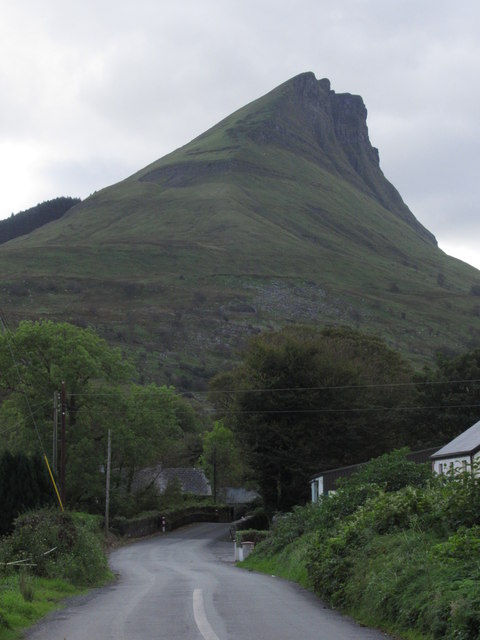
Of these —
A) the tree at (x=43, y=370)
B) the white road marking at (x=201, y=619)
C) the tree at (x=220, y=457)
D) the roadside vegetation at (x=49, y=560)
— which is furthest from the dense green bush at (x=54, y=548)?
the tree at (x=220, y=457)

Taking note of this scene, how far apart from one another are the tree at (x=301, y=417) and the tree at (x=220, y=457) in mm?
25554

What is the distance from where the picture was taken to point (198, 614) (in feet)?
43.4

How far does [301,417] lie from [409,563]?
4005cm

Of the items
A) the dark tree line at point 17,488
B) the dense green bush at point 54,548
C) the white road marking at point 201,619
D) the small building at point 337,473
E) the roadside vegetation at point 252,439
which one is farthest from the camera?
the small building at point 337,473

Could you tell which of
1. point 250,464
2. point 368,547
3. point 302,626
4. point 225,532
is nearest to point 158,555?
point 250,464

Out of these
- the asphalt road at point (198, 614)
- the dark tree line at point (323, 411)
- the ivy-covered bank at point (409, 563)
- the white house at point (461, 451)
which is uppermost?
the dark tree line at point (323, 411)

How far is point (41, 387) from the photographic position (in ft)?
174

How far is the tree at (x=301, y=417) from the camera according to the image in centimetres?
5244

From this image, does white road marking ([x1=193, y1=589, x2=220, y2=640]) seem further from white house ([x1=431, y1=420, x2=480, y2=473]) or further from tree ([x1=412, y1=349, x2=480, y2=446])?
tree ([x1=412, y1=349, x2=480, y2=446])

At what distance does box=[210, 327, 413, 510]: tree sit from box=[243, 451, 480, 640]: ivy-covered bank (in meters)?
29.9

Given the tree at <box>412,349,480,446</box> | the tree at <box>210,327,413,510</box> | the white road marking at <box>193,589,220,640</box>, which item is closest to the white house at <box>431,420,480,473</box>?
the tree at <box>210,327,413,510</box>

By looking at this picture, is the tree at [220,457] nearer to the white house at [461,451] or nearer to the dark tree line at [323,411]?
the dark tree line at [323,411]

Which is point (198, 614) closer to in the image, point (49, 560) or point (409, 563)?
point (409, 563)

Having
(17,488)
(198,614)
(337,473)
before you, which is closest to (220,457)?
(337,473)
